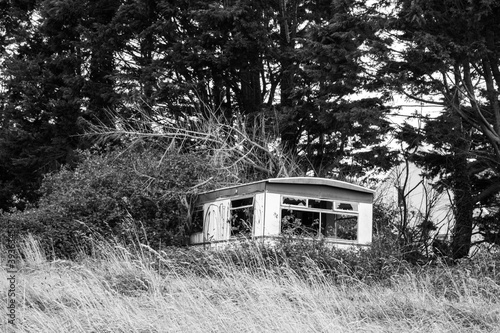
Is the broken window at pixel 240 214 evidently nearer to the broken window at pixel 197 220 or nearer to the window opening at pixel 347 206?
the window opening at pixel 347 206

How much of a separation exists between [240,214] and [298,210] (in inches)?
56.3

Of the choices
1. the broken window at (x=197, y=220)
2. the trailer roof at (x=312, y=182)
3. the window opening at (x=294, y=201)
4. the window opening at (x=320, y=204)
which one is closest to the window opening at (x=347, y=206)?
the window opening at (x=320, y=204)

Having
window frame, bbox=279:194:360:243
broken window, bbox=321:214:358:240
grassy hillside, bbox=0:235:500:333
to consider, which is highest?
window frame, bbox=279:194:360:243

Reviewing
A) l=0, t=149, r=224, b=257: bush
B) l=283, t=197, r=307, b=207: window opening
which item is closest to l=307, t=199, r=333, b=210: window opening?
l=283, t=197, r=307, b=207: window opening

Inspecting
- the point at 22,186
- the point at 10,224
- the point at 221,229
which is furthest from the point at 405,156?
the point at 22,186

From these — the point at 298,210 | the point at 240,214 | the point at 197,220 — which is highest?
the point at 298,210

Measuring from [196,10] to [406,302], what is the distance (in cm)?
1542

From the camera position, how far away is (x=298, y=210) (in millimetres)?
17172

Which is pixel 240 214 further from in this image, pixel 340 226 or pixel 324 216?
pixel 340 226

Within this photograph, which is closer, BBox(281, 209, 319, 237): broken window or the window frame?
BBox(281, 209, 319, 237): broken window

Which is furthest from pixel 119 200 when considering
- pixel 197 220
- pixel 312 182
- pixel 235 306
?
pixel 235 306

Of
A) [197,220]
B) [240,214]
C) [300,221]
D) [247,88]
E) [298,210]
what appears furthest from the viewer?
[247,88]

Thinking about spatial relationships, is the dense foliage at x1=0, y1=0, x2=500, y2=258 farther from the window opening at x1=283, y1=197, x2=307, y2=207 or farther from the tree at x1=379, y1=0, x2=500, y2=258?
the window opening at x1=283, y1=197, x2=307, y2=207

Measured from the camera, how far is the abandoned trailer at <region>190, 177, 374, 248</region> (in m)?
16.5
